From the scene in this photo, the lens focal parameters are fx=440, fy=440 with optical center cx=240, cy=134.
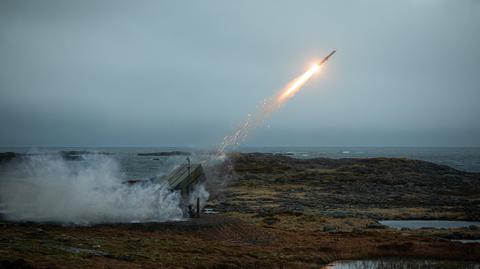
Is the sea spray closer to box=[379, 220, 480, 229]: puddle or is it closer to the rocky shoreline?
the rocky shoreline

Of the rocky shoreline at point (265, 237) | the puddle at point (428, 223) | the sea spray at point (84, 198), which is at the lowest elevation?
the puddle at point (428, 223)

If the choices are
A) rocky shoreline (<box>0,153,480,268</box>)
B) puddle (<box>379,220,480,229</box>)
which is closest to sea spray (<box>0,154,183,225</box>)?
rocky shoreline (<box>0,153,480,268</box>)

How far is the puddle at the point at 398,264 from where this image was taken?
17984 mm

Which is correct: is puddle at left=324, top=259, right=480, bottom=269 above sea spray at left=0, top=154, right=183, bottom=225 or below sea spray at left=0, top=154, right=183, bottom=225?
below

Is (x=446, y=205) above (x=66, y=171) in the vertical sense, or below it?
below

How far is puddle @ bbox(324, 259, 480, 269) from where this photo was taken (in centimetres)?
1798

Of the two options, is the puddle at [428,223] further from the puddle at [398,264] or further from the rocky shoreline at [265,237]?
the puddle at [398,264]

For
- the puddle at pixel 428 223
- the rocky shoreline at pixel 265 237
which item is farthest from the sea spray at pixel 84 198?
the puddle at pixel 428 223

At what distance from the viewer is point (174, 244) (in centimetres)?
2120

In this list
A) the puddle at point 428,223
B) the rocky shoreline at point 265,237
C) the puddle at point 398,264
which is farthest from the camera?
the puddle at point 428,223

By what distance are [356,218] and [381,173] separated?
133ft

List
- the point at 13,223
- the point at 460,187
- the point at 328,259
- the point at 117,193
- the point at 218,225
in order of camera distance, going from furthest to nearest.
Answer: the point at 460,187 → the point at 117,193 → the point at 218,225 → the point at 13,223 → the point at 328,259

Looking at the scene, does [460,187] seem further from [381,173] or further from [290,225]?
[290,225]

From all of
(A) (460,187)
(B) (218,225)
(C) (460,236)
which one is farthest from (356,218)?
(A) (460,187)
